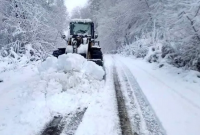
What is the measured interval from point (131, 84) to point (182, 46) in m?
3.14

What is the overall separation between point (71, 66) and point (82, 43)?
12.7ft

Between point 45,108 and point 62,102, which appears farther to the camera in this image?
point 62,102

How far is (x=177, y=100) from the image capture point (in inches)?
241

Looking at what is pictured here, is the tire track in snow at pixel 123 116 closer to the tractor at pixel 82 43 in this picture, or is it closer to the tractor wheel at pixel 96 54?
the tractor at pixel 82 43

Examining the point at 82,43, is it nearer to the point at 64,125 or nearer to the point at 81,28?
the point at 81,28

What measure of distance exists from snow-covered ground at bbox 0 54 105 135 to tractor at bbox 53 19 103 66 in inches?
87.6

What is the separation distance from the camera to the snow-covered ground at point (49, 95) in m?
4.36

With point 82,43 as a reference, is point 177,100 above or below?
below

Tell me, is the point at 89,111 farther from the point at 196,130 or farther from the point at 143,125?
the point at 196,130

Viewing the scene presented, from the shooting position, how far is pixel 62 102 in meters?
5.68

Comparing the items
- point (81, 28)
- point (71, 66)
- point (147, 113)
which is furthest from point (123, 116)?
point (81, 28)

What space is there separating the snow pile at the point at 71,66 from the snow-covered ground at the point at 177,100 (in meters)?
1.86

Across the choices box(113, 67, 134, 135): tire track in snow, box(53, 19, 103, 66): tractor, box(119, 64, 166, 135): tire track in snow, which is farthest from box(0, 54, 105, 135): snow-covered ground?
box(53, 19, 103, 66): tractor

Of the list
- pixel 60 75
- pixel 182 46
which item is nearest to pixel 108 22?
pixel 182 46
